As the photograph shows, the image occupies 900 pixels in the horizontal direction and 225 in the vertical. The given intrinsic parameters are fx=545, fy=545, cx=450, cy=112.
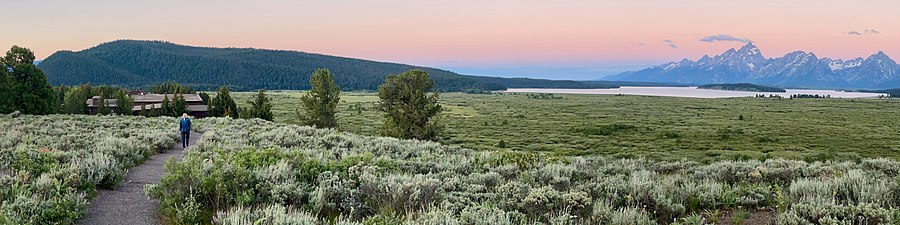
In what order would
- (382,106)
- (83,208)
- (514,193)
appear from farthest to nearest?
1. (382,106)
2. (514,193)
3. (83,208)

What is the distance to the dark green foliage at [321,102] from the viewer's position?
49812mm

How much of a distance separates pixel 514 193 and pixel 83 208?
20.1 feet

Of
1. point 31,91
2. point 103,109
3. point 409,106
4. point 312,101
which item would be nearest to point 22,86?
point 31,91

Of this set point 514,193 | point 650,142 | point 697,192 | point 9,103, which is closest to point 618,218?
point 514,193

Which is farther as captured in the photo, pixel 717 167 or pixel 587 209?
pixel 717 167

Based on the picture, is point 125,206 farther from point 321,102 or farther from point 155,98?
point 155,98

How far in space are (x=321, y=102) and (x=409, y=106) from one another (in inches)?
437

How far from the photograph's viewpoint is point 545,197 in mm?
7676

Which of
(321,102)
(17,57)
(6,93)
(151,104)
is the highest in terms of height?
(17,57)

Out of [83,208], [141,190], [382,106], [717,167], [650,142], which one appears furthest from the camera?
[650,142]

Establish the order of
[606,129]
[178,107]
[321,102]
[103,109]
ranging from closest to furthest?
[321,102] < [606,129] < [178,107] < [103,109]

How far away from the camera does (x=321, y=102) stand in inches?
1976

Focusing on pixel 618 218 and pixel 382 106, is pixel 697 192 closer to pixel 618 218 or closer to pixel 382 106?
pixel 618 218

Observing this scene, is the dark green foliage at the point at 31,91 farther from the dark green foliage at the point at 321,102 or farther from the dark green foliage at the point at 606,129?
the dark green foliage at the point at 606,129
